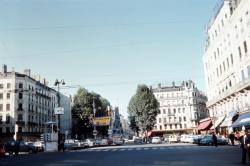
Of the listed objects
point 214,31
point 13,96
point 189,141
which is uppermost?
point 214,31

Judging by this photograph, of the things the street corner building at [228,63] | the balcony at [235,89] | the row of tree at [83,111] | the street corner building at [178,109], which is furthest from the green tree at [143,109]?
the balcony at [235,89]

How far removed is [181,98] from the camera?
10869 cm

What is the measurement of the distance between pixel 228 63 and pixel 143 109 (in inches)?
1473

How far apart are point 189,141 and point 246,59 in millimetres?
20485

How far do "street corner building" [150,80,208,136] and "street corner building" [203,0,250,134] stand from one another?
154ft

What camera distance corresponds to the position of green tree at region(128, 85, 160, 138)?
8081 centimetres

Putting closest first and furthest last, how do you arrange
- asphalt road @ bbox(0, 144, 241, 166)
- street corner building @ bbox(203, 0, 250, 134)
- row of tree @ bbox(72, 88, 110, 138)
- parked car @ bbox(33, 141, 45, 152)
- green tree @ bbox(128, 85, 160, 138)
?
asphalt road @ bbox(0, 144, 241, 166) < street corner building @ bbox(203, 0, 250, 134) < parked car @ bbox(33, 141, 45, 152) < green tree @ bbox(128, 85, 160, 138) < row of tree @ bbox(72, 88, 110, 138)

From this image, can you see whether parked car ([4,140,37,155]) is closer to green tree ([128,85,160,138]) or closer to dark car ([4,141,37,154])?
dark car ([4,141,37,154])

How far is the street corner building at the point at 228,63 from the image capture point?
38475mm

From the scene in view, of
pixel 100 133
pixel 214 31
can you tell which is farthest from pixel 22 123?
pixel 214 31

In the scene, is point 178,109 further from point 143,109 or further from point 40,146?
point 40,146

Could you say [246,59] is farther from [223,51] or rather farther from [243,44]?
[223,51]

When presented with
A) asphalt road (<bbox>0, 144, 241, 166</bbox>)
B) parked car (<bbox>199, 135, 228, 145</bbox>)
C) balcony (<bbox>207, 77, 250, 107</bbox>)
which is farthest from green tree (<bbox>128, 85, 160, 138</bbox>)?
asphalt road (<bbox>0, 144, 241, 166</bbox>)

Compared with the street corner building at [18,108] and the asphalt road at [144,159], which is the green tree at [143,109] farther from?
the asphalt road at [144,159]
